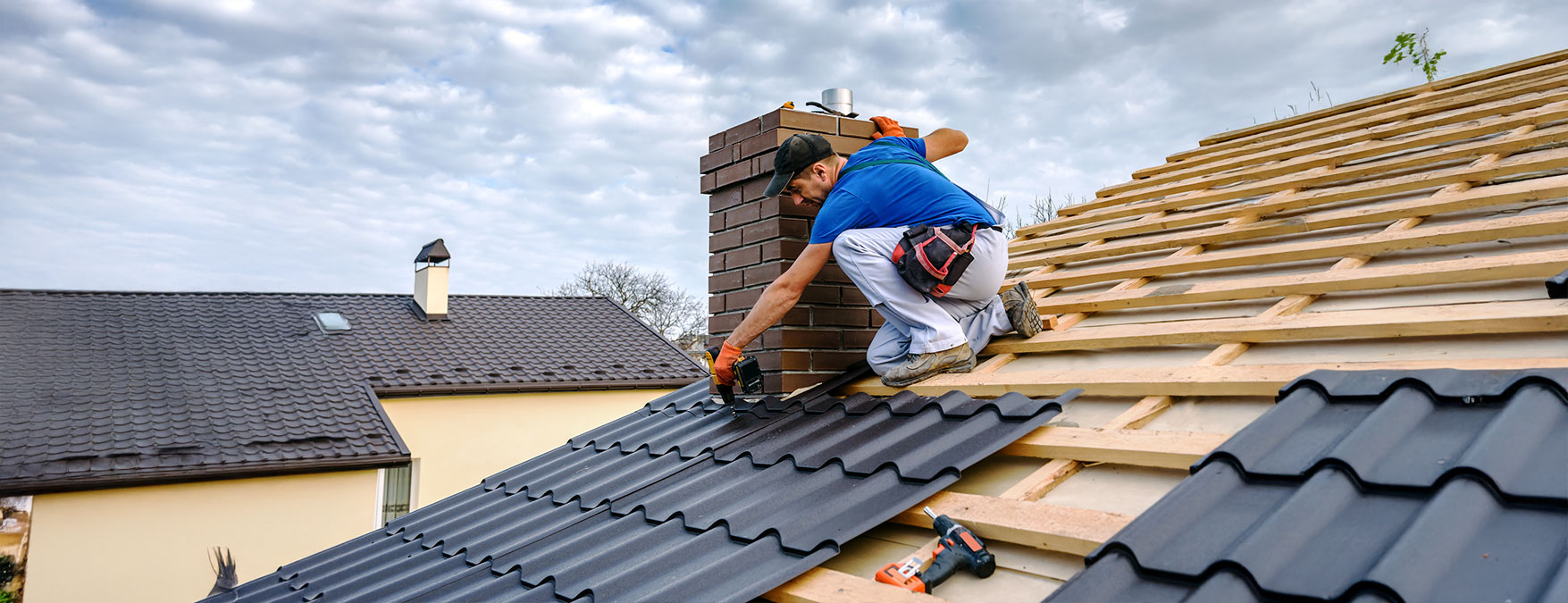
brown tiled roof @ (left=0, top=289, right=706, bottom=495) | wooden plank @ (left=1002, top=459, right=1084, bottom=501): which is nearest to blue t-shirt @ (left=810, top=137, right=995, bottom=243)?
wooden plank @ (left=1002, top=459, right=1084, bottom=501)

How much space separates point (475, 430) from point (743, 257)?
1252cm

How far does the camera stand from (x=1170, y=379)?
2336mm

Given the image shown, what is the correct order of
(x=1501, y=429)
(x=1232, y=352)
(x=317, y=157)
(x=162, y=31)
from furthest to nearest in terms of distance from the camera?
(x=317, y=157)
(x=162, y=31)
(x=1232, y=352)
(x=1501, y=429)

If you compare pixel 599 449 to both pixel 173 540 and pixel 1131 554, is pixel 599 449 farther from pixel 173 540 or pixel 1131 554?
pixel 173 540

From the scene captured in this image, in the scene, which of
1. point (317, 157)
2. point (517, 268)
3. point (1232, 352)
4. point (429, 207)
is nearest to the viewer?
point (1232, 352)

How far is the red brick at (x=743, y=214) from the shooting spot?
13.5ft

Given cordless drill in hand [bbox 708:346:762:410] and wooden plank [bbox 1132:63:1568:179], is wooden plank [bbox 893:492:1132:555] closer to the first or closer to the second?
cordless drill in hand [bbox 708:346:762:410]

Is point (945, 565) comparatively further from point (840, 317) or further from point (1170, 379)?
point (840, 317)

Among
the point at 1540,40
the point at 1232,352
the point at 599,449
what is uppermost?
the point at 1540,40

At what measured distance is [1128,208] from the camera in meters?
4.70

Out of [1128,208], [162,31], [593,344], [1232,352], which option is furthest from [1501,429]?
[162,31]

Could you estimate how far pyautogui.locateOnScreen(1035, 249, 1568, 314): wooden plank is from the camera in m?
2.24

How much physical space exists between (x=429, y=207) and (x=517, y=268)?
1338cm

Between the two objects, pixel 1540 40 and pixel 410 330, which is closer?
pixel 1540 40
